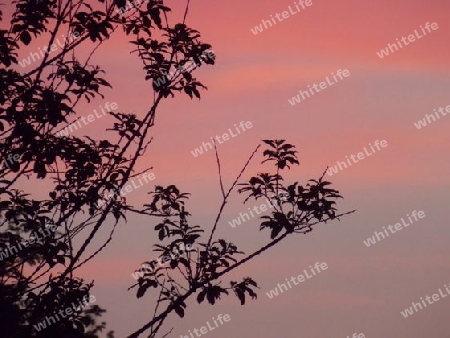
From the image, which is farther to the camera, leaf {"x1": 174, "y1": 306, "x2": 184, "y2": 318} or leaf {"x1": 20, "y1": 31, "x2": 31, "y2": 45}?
leaf {"x1": 20, "y1": 31, "x2": 31, "y2": 45}

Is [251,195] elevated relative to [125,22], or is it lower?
lower

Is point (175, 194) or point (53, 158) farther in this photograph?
point (175, 194)

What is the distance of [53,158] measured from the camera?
27.2 feet

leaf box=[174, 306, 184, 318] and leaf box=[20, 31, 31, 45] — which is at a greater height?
leaf box=[20, 31, 31, 45]

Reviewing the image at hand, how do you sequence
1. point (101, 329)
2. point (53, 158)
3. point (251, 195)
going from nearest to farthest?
1. point (53, 158)
2. point (251, 195)
3. point (101, 329)

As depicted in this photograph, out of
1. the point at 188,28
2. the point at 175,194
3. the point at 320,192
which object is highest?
the point at 188,28

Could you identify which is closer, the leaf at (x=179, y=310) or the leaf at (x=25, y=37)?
the leaf at (x=179, y=310)

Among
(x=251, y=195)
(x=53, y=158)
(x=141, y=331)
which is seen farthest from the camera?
(x=251, y=195)

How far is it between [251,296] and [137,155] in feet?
7.01

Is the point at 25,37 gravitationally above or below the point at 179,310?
above

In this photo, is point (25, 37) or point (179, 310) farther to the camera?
point (25, 37)

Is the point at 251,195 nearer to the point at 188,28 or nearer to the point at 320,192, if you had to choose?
the point at 320,192

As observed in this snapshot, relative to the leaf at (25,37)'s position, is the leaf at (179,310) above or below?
below

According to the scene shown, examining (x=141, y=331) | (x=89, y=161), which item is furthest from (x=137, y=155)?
(x=141, y=331)
